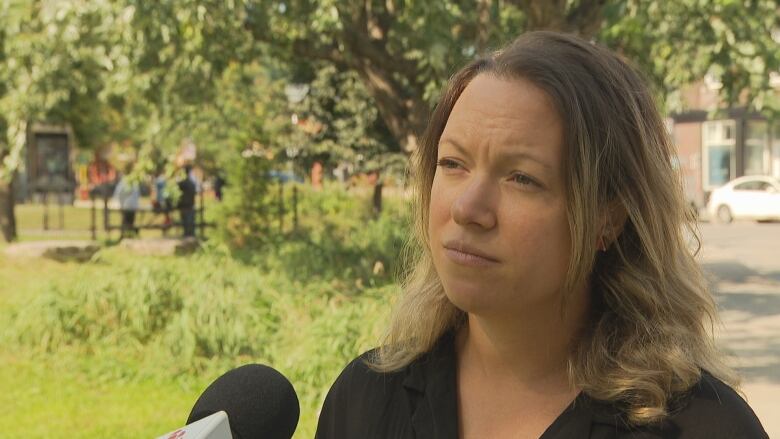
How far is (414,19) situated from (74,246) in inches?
308

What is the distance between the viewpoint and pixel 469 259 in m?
1.53

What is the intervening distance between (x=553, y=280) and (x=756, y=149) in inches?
1379

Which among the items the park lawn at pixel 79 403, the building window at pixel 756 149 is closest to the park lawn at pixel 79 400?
the park lawn at pixel 79 403

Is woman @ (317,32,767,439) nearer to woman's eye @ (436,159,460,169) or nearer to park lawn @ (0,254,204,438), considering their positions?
woman's eye @ (436,159,460,169)

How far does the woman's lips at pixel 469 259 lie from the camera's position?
1.53 meters

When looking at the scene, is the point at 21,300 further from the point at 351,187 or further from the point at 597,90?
the point at 351,187

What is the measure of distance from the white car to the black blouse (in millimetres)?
26449

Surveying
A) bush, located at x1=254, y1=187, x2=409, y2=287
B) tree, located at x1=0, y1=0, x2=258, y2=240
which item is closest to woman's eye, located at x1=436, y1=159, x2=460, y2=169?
tree, located at x1=0, y1=0, x2=258, y2=240

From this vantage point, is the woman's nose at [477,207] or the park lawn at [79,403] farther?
the park lawn at [79,403]

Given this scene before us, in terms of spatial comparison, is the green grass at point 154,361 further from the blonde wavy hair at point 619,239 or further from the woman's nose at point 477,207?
the woman's nose at point 477,207

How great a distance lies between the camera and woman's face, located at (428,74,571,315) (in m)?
1.52

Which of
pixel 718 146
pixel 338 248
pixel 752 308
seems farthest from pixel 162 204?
pixel 718 146

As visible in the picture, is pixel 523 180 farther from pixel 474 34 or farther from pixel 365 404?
pixel 474 34

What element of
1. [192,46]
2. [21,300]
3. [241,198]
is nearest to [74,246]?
[241,198]
